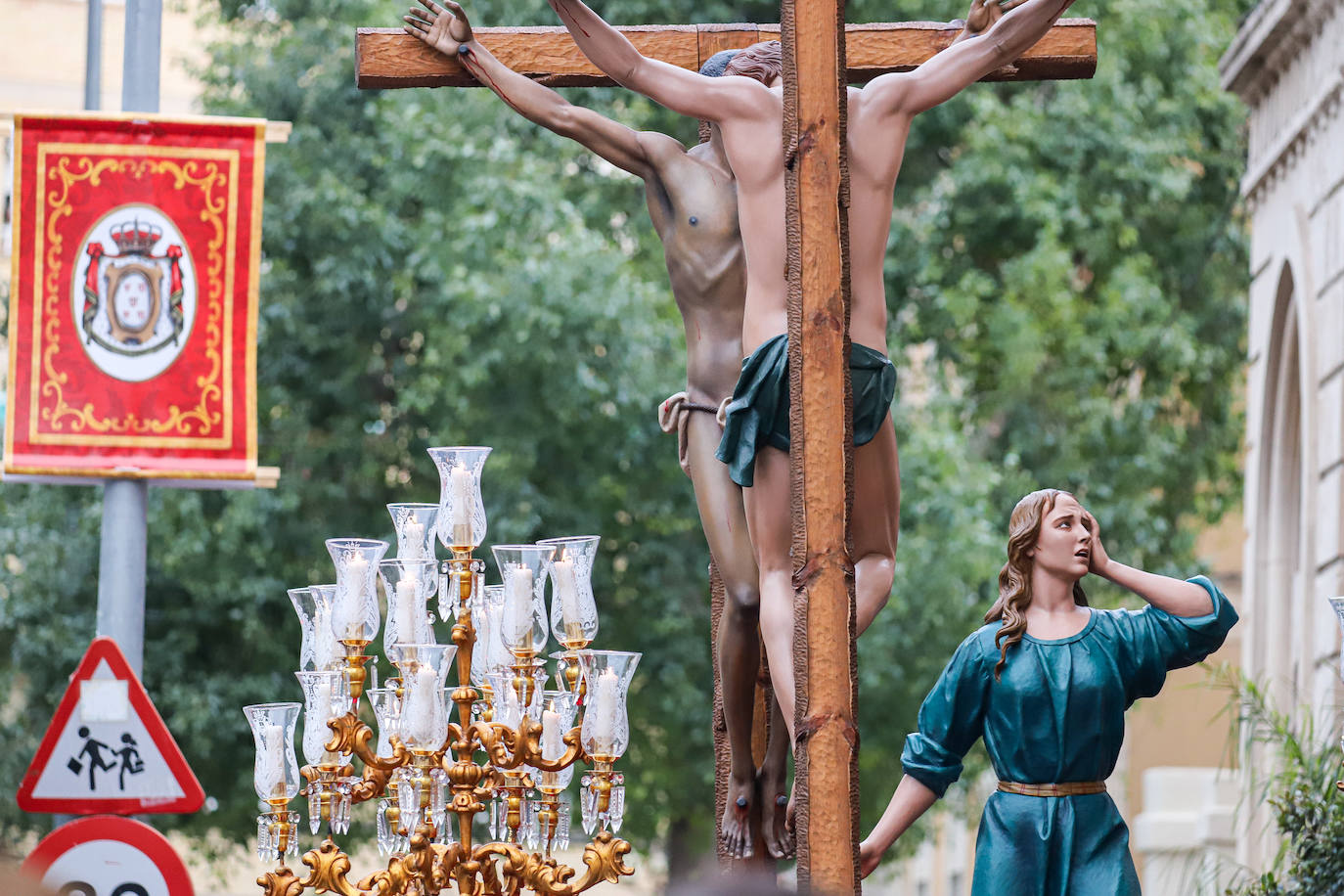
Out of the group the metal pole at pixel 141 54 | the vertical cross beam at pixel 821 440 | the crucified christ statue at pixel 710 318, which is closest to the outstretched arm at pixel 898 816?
the vertical cross beam at pixel 821 440

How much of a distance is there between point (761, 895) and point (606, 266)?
1351 centimetres

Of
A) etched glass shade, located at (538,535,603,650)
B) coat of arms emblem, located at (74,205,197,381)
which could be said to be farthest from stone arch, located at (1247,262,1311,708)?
etched glass shade, located at (538,535,603,650)

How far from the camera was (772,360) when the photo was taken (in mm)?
5699

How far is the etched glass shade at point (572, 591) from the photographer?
21.2 feet

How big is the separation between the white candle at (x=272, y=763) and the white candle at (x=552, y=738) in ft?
2.41

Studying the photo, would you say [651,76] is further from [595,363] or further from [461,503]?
[595,363]

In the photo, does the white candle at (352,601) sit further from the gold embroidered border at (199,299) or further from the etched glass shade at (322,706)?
the gold embroidered border at (199,299)

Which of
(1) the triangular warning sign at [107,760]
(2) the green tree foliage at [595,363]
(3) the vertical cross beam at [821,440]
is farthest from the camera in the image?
(2) the green tree foliage at [595,363]

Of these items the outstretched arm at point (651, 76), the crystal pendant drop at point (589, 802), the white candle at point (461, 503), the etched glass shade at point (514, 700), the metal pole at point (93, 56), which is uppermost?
the metal pole at point (93, 56)

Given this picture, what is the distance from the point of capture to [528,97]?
6.52m

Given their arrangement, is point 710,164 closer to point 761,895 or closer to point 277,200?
point 761,895

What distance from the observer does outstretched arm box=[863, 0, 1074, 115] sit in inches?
231

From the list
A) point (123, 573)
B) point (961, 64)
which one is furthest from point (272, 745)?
point (123, 573)

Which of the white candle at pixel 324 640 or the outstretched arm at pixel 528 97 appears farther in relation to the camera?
the white candle at pixel 324 640
